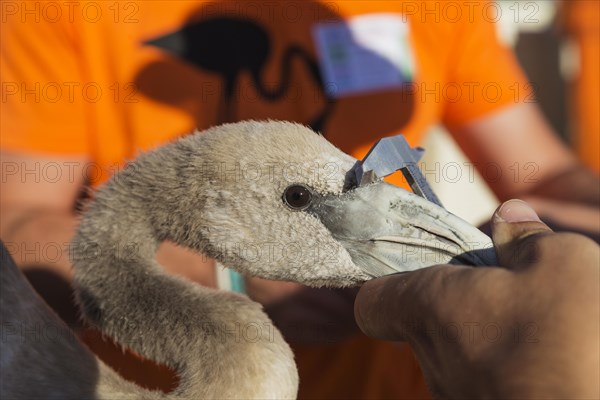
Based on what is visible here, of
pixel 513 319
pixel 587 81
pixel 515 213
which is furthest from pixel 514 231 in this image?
pixel 587 81

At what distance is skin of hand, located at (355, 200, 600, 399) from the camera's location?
3.85 feet

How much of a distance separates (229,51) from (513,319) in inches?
60.3

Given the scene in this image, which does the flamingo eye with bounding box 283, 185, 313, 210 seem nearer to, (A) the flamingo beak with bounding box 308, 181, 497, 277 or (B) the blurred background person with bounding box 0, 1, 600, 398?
(A) the flamingo beak with bounding box 308, 181, 497, 277

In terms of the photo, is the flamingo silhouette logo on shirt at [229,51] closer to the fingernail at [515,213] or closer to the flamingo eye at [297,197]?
the flamingo eye at [297,197]

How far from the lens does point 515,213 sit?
4.74ft

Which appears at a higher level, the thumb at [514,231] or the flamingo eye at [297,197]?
the thumb at [514,231]

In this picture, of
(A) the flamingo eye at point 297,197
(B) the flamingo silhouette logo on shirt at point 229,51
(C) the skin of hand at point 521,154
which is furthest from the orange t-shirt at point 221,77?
(A) the flamingo eye at point 297,197

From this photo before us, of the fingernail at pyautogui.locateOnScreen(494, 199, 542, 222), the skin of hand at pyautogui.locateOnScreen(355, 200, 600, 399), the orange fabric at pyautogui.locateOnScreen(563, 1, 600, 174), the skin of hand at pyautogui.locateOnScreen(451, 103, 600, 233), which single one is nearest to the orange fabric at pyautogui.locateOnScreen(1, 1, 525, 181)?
the skin of hand at pyautogui.locateOnScreen(451, 103, 600, 233)

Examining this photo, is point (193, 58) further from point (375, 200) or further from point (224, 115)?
point (375, 200)

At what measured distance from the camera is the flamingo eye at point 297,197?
5.68 ft

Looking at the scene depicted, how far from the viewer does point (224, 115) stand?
96.7 inches

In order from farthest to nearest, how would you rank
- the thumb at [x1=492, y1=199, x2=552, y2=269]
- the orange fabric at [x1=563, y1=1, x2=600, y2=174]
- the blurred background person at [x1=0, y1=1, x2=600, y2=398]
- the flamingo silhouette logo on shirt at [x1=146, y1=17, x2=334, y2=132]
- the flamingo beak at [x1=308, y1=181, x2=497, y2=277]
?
the orange fabric at [x1=563, y1=1, x2=600, y2=174] < the flamingo silhouette logo on shirt at [x1=146, y1=17, x2=334, y2=132] < the blurred background person at [x1=0, y1=1, x2=600, y2=398] < the flamingo beak at [x1=308, y1=181, x2=497, y2=277] < the thumb at [x1=492, y1=199, x2=552, y2=269]

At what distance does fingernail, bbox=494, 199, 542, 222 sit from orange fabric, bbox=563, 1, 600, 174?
3385 millimetres

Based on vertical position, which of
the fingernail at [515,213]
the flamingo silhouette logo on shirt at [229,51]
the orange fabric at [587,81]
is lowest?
the orange fabric at [587,81]
